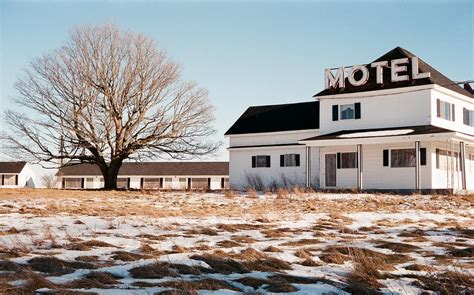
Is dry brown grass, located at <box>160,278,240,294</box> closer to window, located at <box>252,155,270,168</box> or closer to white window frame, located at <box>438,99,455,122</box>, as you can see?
white window frame, located at <box>438,99,455,122</box>

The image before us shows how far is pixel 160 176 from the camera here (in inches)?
2517

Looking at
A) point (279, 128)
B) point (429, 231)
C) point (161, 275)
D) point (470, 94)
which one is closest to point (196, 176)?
point (279, 128)

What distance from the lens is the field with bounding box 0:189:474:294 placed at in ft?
20.3

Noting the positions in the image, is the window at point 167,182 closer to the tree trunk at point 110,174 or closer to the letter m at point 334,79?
the tree trunk at point 110,174

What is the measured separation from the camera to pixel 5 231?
986 centimetres

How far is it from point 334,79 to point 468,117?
886cm

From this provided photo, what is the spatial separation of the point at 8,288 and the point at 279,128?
103 feet

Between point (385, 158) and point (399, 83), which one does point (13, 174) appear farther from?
point (399, 83)

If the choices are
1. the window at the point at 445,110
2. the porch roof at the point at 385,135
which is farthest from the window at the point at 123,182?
the window at the point at 445,110

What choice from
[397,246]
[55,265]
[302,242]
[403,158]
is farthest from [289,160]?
[55,265]

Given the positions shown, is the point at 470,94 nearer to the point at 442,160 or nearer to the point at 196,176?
the point at 442,160

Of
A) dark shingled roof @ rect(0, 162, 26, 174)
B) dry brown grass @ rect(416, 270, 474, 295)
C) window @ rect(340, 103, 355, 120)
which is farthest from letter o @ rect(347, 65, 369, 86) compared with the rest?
dark shingled roof @ rect(0, 162, 26, 174)

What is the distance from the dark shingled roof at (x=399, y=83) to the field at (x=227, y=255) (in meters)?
18.1

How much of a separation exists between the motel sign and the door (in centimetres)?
446
